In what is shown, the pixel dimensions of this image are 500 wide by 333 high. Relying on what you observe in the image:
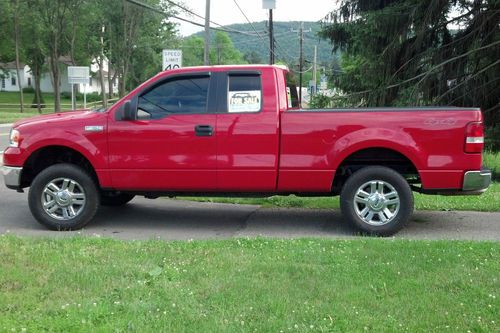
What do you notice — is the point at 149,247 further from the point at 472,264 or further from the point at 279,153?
the point at 472,264

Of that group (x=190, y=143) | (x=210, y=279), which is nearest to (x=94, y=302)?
(x=210, y=279)

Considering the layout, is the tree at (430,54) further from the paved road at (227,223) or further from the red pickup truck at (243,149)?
the red pickup truck at (243,149)

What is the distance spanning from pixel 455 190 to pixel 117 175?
12.9ft

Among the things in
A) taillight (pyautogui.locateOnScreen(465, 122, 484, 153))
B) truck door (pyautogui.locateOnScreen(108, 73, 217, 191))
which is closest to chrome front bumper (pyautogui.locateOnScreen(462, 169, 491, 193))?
taillight (pyautogui.locateOnScreen(465, 122, 484, 153))

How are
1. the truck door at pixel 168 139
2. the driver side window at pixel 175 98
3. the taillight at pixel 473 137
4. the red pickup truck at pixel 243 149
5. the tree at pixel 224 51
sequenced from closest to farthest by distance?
the taillight at pixel 473 137 → the red pickup truck at pixel 243 149 → the truck door at pixel 168 139 → the driver side window at pixel 175 98 → the tree at pixel 224 51

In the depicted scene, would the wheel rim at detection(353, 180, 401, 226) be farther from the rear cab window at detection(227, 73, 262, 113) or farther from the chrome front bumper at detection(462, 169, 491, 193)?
the rear cab window at detection(227, 73, 262, 113)

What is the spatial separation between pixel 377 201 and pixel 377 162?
544mm

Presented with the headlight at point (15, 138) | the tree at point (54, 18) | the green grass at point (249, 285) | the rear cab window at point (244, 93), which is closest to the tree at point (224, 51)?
the tree at point (54, 18)

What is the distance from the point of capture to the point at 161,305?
13.3 ft

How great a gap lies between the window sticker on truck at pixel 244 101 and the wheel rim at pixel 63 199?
2068 mm

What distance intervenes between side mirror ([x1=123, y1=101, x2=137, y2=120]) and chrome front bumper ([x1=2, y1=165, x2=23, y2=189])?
147 centimetres

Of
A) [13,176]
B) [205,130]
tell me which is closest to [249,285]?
[205,130]

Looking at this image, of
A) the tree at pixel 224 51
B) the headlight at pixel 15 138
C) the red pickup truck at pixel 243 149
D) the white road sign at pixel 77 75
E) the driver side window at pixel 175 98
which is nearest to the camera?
the red pickup truck at pixel 243 149

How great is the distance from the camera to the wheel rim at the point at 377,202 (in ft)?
21.7
